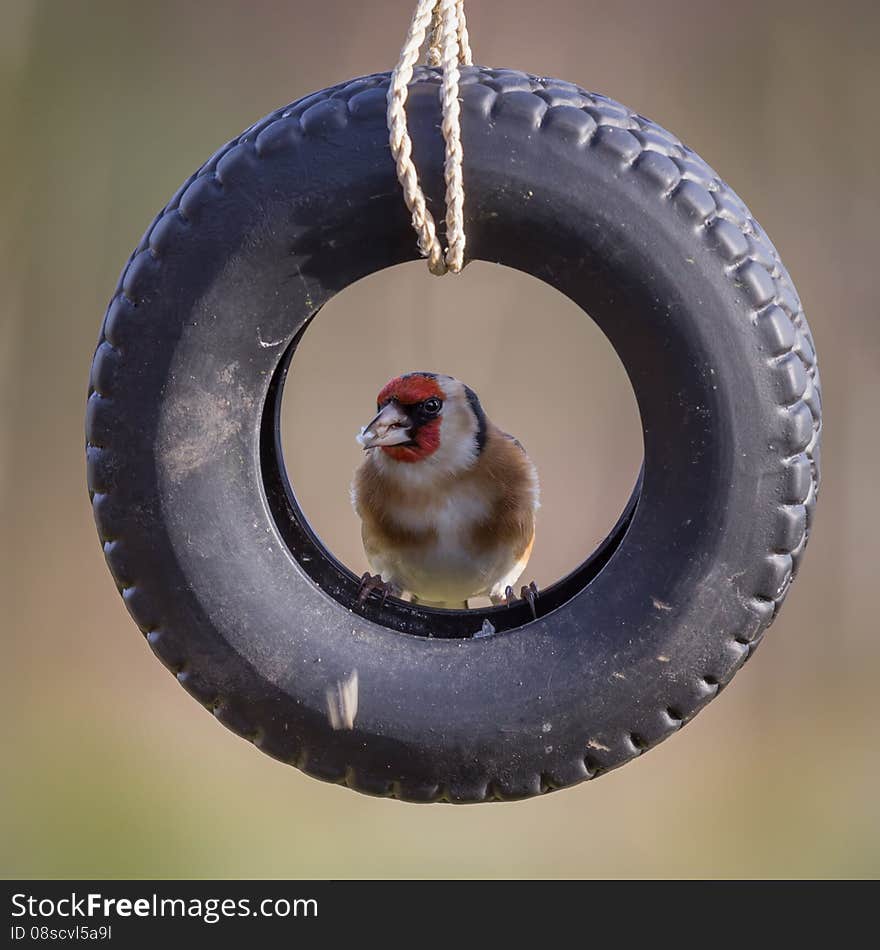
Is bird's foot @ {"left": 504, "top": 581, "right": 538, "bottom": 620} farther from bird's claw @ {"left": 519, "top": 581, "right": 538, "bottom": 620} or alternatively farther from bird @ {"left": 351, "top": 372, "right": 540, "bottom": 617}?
bird @ {"left": 351, "top": 372, "right": 540, "bottom": 617}

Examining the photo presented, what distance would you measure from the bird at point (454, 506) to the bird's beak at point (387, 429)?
8 centimetres

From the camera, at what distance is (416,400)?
2039 millimetres

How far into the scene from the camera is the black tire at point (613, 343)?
132 centimetres

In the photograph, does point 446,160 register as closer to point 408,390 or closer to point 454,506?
point 408,390

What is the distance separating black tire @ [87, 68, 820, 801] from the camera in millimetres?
1321

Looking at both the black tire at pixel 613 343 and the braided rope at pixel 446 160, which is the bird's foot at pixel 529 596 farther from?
the braided rope at pixel 446 160

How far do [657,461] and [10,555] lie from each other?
375 centimetres

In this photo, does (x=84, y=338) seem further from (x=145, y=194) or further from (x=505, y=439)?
(x=505, y=439)

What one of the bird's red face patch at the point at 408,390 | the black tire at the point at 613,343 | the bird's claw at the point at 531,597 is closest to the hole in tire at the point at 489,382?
the bird's red face patch at the point at 408,390

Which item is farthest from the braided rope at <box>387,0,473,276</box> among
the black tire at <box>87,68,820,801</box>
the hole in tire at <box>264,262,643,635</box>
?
the hole in tire at <box>264,262,643,635</box>

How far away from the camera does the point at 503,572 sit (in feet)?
7.16

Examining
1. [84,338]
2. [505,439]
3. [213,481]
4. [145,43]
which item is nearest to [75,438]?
[84,338]

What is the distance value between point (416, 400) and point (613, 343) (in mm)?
697

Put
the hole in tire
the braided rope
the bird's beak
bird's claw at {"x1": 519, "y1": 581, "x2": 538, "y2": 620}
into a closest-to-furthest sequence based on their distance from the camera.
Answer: the braided rope < bird's claw at {"x1": 519, "y1": 581, "x2": 538, "y2": 620} < the bird's beak < the hole in tire
